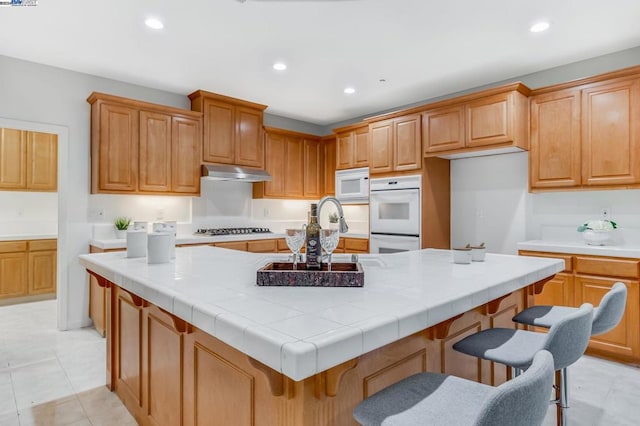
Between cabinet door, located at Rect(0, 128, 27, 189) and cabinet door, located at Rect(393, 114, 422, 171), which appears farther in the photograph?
cabinet door, located at Rect(0, 128, 27, 189)

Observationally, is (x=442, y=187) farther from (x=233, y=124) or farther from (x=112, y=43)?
(x=112, y=43)

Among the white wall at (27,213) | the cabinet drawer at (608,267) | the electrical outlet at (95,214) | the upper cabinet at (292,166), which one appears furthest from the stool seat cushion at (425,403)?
the white wall at (27,213)

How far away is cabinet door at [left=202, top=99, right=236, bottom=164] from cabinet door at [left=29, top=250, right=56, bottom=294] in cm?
267

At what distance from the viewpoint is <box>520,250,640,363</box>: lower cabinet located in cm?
282

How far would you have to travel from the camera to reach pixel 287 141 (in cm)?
532

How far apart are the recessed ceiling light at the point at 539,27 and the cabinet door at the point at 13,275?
6.17 m

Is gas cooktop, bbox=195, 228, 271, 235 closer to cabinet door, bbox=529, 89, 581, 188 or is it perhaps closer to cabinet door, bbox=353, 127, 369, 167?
cabinet door, bbox=353, 127, 369, 167

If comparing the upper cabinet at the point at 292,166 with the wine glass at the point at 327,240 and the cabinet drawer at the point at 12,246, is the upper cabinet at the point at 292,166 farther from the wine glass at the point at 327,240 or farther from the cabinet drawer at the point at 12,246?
the wine glass at the point at 327,240

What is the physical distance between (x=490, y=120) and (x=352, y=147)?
6.40 feet

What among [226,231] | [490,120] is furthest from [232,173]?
[490,120]

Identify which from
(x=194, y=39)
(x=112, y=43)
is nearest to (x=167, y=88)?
(x=112, y=43)

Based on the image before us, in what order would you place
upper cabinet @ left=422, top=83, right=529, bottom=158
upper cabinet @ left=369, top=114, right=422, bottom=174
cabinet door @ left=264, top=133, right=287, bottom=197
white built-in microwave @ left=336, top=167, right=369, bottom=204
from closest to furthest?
upper cabinet @ left=422, top=83, right=529, bottom=158
upper cabinet @ left=369, top=114, right=422, bottom=174
white built-in microwave @ left=336, top=167, right=369, bottom=204
cabinet door @ left=264, top=133, right=287, bottom=197

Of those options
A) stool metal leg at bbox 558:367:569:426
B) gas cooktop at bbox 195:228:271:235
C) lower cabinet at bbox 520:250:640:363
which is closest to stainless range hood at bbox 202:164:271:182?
gas cooktop at bbox 195:228:271:235

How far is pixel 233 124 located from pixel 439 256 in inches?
128
